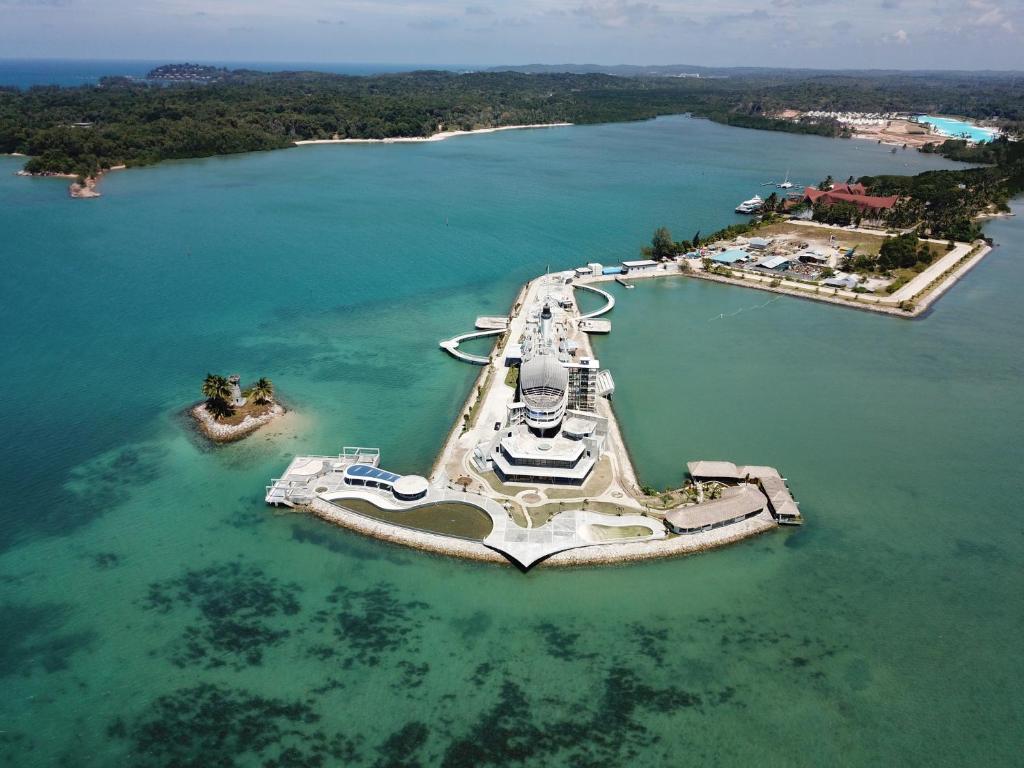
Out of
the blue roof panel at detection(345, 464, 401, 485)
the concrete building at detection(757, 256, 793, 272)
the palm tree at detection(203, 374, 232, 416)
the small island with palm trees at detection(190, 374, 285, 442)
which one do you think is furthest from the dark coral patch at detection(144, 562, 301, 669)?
the concrete building at detection(757, 256, 793, 272)

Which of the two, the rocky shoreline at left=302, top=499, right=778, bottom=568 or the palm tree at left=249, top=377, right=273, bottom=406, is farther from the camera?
the palm tree at left=249, top=377, right=273, bottom=406

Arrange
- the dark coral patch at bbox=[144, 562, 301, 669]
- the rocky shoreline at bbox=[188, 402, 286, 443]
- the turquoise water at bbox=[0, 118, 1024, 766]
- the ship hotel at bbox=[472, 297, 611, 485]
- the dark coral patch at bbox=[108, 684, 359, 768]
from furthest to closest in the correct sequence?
the rocky shoreline at bbox=[188, 402, 286, 443] → the ship hotel at bbox=[472, 297, 611, 485] → the dark coral patch at bbox=[144, 562, 301, 669] → the turquoise water at bbox=[0, 118, 1024, 766] → the dark coral patch at bbox=[108, 684, 359, 768]

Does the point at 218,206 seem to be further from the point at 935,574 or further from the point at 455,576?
the point at 935,574

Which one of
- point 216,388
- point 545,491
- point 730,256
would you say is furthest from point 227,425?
point 730,256

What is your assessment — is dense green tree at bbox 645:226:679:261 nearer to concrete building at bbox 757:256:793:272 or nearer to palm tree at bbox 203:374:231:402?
concrete building at bbox 757:256:793:272

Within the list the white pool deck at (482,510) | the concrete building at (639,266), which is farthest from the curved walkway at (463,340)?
the concrete building at (639,266)

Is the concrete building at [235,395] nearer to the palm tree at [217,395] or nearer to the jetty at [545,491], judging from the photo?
the palm tree at [217,395]
